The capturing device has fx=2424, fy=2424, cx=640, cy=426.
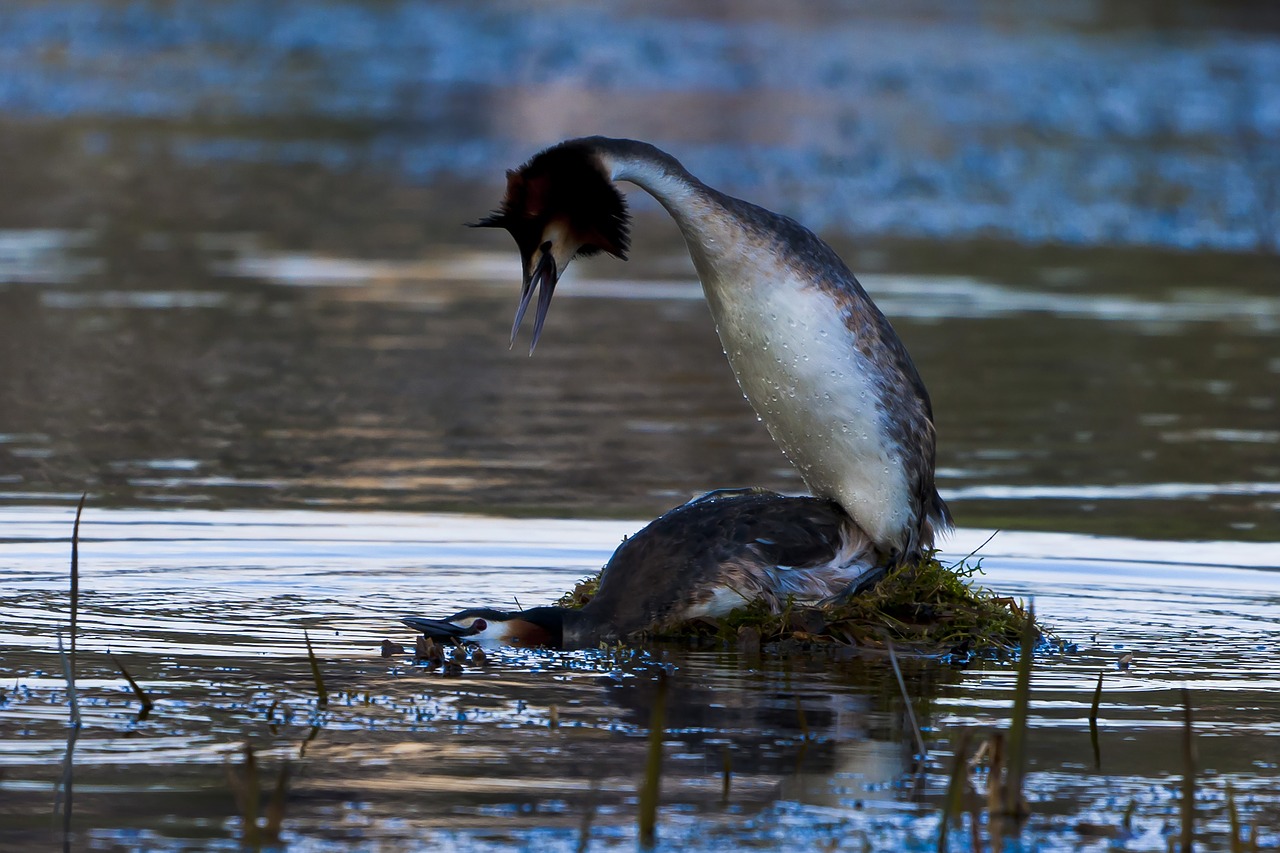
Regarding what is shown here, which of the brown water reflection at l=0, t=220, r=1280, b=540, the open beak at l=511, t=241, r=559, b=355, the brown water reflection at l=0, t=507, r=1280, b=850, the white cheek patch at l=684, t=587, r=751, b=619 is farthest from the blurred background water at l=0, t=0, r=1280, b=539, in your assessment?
the open beak at l=511, t=241, r=559, b=355

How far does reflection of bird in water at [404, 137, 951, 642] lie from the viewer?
816cm

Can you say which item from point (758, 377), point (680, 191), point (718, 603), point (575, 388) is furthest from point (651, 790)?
point (575, 388)

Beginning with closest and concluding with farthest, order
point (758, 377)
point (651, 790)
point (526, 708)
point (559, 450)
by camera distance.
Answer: point (651, 790)
point (526, 708)
point (758, 377)
point (559, 450)

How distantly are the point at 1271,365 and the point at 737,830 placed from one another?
434 inches

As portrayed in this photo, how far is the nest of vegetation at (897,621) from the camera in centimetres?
822

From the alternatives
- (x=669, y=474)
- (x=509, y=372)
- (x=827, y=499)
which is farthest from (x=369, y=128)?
(x=827, y=499)

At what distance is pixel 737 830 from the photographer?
5797 millimetres

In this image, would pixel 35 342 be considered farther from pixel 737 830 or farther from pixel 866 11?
pixel 866 11

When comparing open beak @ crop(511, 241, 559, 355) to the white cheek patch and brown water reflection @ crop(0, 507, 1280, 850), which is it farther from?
brown water reflection @ crop(0, 507, 1280, 850)

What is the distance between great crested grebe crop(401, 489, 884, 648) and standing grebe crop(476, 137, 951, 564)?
0.17 m

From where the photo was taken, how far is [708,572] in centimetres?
830

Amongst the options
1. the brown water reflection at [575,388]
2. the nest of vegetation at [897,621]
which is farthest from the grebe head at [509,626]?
the brown water reflection at [575,388]

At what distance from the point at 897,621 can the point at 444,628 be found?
5.19ft

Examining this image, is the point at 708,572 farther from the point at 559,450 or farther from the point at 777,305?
the point at 559,450
